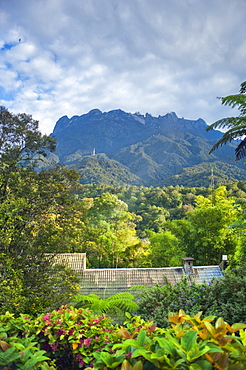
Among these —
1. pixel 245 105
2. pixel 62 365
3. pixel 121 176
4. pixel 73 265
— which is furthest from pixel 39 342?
pixel 121 176

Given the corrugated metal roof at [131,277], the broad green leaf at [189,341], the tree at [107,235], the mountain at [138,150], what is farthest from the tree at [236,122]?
the mountain at [138,150]

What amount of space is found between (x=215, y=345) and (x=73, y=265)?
37.8ft

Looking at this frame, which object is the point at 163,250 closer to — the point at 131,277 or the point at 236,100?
the point at 131,277

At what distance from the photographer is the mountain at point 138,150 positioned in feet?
260

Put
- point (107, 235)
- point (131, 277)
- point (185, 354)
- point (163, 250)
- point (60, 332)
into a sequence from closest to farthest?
1. point (185, 354)
2. point (60, 332)
3. point (131, 277)
4. point (163, 250)
5. point (107, 235)

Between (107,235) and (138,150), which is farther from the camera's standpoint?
(138,150)

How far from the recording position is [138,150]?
4884 inches

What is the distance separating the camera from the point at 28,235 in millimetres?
6395

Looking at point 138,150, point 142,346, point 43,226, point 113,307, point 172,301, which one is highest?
point 138,150

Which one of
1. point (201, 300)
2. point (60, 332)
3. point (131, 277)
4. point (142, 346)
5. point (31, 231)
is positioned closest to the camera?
point (142, 346)

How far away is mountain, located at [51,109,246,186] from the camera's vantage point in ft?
260

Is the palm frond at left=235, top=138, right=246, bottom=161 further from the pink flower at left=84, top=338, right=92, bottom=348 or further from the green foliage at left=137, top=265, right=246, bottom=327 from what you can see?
the pink flower at left=84, top=338, right=92, bottom=348

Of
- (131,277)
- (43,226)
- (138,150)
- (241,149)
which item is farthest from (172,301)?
(138,150)

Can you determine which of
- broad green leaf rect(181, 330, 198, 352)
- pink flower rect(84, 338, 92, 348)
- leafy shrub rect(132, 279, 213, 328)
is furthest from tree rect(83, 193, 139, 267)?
broad green leaf rect(181, 330, 198, 352)
